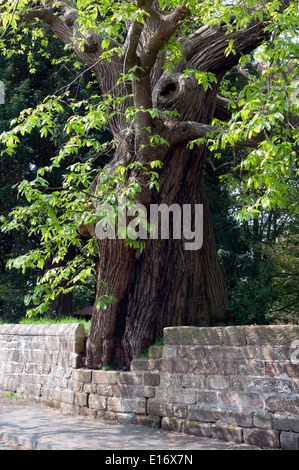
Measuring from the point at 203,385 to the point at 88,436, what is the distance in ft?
5.03

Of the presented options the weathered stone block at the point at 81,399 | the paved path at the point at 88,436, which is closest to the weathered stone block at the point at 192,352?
the paved path at the point at 88,436

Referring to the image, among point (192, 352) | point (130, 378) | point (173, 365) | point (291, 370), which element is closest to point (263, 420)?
point (291, 370)

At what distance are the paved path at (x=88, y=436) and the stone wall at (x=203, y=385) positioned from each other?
21 cm

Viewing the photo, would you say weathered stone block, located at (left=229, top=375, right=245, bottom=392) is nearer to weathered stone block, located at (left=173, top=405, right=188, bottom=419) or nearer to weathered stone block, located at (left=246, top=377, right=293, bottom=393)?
weathered stone block, located at (left=246, top=377, right=293, bottom=393)

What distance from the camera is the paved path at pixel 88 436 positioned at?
Result: 5719mm

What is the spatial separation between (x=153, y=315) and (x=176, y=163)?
239cm

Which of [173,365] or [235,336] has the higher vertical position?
[235,336]

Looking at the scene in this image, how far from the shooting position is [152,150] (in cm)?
754

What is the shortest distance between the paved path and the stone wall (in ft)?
0.69

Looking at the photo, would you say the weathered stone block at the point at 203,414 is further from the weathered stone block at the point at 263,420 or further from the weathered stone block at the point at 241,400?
the weathered stone block at the point at 263,420

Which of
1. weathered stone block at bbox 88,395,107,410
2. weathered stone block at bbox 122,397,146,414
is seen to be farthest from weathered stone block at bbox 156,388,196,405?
weathered stone block at bbox 88,395,107,410

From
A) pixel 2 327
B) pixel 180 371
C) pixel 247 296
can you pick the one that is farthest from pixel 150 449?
pixel 2 327

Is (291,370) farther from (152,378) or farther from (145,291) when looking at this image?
(145,291)

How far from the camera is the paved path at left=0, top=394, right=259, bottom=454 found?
5.72 meters
